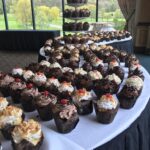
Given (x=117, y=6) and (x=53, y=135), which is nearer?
(x=53, y=135)

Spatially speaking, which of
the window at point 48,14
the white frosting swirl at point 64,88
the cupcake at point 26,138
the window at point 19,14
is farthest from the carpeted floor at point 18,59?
the cupcake at point 26,138

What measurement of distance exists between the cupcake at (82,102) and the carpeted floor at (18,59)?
387 centimetres

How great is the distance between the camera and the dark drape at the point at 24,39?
648 cm

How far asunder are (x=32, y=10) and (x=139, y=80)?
6280mm

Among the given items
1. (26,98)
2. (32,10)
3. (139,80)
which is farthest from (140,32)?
(26,98)

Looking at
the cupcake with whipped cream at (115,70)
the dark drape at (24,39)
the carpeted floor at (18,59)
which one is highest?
the cupcake with whipped cream at (115,70)

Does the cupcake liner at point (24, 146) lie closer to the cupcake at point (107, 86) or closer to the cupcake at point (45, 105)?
the cupcake at point (45, 105)

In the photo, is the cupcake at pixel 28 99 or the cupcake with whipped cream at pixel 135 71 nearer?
the cupcake at pixel 28 99

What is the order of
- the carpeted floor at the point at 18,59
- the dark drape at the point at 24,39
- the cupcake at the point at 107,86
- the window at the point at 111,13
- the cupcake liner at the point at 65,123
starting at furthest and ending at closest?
the window at the point at 111,13 < the dark drape at the point at 24,39 < the carpeted floor at the point at 18,59 < the cupcake at the point at 107,86 < the cupcake liner at the point at 65,123

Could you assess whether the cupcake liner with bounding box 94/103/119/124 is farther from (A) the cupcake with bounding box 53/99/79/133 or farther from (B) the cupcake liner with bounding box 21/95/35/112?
(B) the cupcake liner with bounding box 21/95/35/112

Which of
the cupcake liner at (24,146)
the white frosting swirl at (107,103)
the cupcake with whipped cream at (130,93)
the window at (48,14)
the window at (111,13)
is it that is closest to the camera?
the cupcake liner at (24,146)

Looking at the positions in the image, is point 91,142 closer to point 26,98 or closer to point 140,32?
point 26,98

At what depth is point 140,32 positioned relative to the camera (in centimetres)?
636

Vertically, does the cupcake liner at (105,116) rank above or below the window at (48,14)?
above
